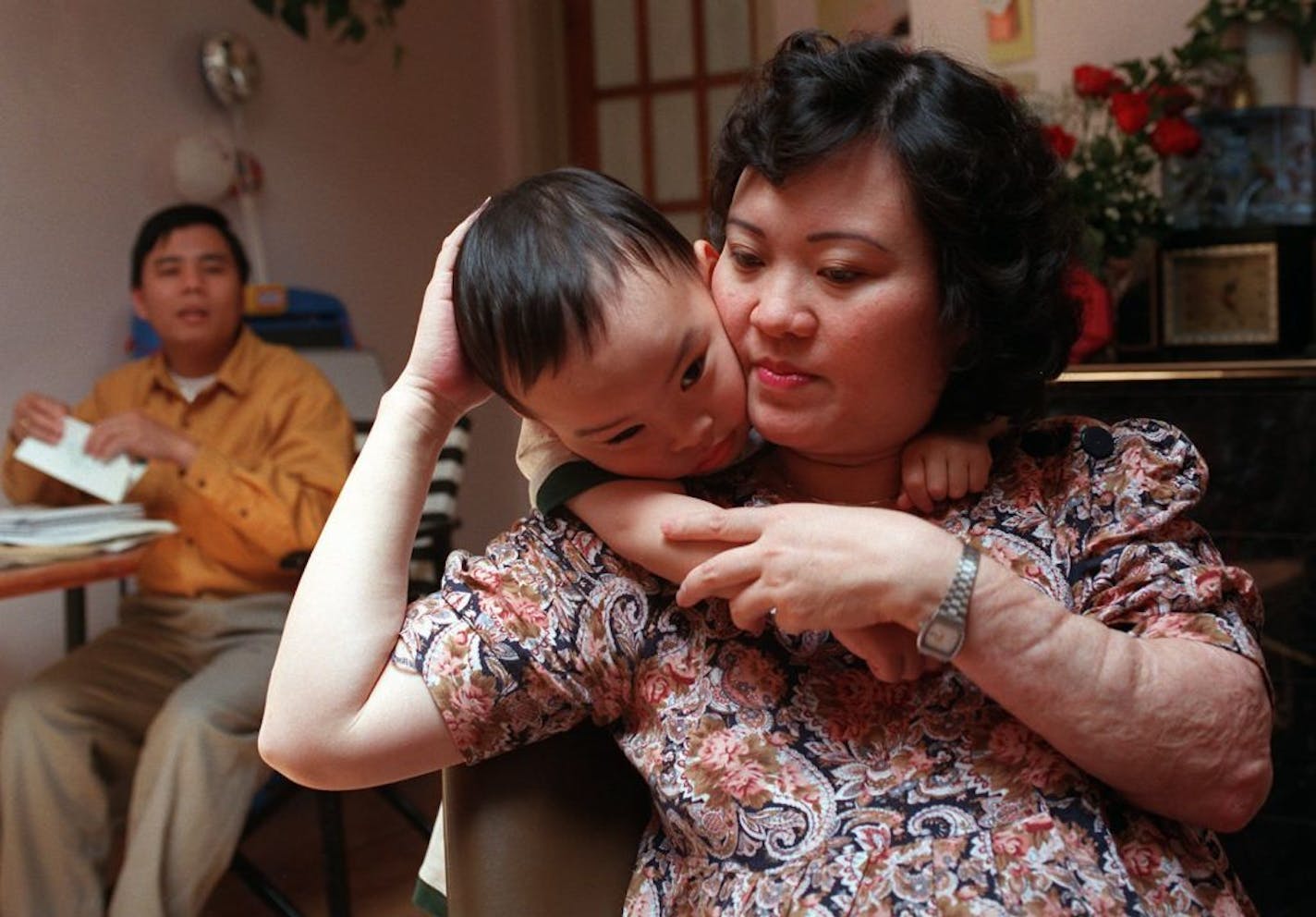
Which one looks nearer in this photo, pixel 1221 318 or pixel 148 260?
pixel 1221 318

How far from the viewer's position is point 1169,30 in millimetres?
2934

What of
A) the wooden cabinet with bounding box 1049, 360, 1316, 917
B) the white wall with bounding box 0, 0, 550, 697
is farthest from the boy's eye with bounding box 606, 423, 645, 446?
the white wall with bounding box 0, 0, 550, 697

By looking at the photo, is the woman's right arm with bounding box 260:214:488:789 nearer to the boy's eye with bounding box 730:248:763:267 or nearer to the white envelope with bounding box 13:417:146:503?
the boy's eye with bounding box 730:248:763:267

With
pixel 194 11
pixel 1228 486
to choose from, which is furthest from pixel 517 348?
pixel 194 11

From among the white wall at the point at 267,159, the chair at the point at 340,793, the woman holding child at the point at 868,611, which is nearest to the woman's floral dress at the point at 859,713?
the woman holding child at the point at 868,611

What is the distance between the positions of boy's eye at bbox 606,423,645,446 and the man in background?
1.69 metres

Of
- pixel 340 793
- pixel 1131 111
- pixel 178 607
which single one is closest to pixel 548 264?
pixel 1131 111

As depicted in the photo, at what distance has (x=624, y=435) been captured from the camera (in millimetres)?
1107

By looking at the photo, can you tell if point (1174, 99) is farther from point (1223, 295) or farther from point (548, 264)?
point (548, 264)

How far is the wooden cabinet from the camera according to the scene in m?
2.39

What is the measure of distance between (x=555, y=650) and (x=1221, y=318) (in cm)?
193

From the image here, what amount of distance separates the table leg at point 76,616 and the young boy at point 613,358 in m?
2.24

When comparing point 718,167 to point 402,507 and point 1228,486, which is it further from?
point 1228,486

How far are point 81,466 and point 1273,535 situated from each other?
6.96 feet
